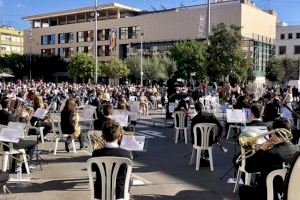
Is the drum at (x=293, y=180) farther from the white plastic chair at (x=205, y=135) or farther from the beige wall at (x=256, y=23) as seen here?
the beige wall at (x=256, y=23)

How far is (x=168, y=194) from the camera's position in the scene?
27.0 ft

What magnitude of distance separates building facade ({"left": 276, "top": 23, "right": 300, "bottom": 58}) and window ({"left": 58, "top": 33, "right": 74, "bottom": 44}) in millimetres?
41313

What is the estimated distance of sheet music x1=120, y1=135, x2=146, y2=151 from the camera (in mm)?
7332

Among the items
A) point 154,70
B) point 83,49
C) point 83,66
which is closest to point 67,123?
point 154,70

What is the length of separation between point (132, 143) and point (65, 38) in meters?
93.4

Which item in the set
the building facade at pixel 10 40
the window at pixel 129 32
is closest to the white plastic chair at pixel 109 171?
the window at pixel 129 32

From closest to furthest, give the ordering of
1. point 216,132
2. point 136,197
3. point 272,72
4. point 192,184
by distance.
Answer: point 136,197 < point 192,184 < point 216,132 < point 272,72

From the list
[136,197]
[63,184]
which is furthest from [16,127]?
[136,197]

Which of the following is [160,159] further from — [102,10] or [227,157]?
[102,10]

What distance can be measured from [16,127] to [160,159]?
430cm

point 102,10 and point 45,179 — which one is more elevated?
point 102,10

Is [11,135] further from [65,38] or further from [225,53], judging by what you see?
[65,38]

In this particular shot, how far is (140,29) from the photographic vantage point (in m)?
85.2

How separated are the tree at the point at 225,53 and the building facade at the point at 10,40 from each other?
3920 inches
